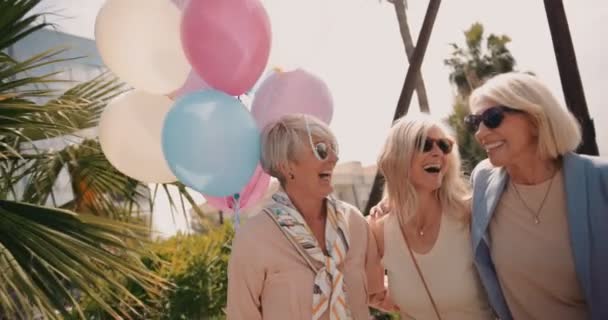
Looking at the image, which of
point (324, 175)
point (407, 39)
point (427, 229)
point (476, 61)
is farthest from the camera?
point (476, 61)

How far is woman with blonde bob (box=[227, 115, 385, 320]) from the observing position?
209cm

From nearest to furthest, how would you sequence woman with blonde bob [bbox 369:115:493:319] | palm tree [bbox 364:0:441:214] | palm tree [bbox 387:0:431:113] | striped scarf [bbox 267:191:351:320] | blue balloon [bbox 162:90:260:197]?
striped scarf [bbox 267:191:351:320], blue balloon [bbox 162:90:260:197], woman with blonde bob [bbox 369:115:493:319], palm tree [bbox 364:0:441:214], palm tree [bbox 387:0:431:113]

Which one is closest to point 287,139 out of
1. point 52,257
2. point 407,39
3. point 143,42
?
point 143,42

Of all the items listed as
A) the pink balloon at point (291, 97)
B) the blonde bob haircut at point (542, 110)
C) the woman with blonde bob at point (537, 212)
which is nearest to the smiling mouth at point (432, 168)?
the woman with blonde bob at point (537, 212)

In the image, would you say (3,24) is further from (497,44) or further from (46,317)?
(497,44)

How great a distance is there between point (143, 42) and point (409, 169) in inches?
58.9

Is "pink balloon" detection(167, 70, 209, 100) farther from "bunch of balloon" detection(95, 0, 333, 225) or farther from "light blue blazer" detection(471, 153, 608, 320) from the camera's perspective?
"light blue blazer" detection(471, 153, 608, 320)

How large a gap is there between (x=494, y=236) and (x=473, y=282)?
0.23 meters

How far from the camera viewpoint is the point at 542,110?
2.31m

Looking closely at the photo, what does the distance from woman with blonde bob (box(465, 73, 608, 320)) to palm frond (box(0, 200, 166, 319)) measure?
6.19 feet

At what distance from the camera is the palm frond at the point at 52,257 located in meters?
2.70

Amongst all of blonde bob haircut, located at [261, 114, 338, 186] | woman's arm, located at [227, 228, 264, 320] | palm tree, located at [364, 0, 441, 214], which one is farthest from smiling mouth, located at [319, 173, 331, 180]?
palm tree, located at [364, 0, 441, 214]

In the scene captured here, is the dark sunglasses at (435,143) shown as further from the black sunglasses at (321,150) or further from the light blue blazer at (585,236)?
the black sunglasses at (321,150)

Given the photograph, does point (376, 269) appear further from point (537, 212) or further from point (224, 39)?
point (224, 39)
